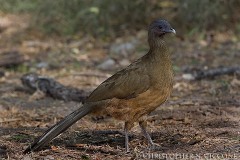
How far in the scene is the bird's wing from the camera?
5379 mm

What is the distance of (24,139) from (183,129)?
157cm

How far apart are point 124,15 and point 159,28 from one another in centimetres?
676

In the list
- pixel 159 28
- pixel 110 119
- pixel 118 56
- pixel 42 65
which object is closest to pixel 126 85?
pixel 159 28

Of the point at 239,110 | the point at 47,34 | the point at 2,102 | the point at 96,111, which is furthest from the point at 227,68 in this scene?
the point at 47,34

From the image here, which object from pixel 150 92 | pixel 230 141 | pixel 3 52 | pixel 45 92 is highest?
pixel 3 52

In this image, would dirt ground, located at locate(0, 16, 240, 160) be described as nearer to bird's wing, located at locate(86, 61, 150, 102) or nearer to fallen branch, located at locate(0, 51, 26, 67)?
fallen branch, located at locate(0, 51, 26, 67)

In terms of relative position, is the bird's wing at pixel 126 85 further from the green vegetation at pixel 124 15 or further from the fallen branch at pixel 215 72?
the green vegetation at pixel 124 15

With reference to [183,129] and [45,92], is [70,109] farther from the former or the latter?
[183,129]

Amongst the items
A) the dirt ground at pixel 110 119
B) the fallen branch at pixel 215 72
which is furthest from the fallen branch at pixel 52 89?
the fallen branch at pixel 215 72

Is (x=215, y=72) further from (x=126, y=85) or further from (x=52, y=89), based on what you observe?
(x=126, y=85)

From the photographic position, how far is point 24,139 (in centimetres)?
570

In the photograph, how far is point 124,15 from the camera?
1241 cm

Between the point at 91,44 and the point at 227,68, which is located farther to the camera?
the point at 91,44

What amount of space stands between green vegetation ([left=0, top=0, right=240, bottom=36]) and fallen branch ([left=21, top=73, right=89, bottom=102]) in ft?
12.5
